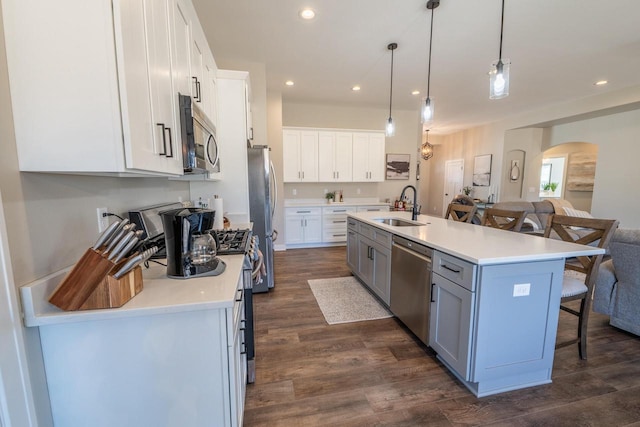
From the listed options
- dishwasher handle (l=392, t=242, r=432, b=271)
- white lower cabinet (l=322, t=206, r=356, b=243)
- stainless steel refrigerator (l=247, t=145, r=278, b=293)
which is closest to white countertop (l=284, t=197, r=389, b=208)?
white lower cabinet (l=322, t=206, r=356, b=243)

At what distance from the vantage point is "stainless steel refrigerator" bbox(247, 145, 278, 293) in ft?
10.3

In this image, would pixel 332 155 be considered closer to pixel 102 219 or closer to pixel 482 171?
pixel 482 171

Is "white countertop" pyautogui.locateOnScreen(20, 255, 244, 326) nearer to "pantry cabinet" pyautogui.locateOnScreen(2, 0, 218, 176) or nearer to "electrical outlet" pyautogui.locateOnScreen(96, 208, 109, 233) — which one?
"electrical outlet" pyautogui.locateOnScreen(96, 208, 109, 233)

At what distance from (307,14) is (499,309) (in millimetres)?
2994

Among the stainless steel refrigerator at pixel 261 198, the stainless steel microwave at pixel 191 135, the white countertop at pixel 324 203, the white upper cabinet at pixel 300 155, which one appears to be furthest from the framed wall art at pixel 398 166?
the stainless steel microwave at pixel 191 135

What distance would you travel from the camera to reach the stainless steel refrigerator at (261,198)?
10.3 ft

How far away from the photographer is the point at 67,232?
1029 millimetres

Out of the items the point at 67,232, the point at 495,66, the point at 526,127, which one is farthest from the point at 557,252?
the point at 526,127

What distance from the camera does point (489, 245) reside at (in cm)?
183

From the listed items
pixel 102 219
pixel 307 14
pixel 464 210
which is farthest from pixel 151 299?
pixel 464 210

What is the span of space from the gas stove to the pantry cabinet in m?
0.83

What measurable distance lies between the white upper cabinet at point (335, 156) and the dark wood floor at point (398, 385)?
352 cm

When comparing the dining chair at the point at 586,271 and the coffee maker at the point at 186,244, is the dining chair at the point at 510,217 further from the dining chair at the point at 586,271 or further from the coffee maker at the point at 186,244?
the coffee maker at the point at 186,244

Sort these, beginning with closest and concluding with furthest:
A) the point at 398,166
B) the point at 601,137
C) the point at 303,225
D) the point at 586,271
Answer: the point at 586,271, the point at 601,137, the point at 303,225, the point at 398,166
